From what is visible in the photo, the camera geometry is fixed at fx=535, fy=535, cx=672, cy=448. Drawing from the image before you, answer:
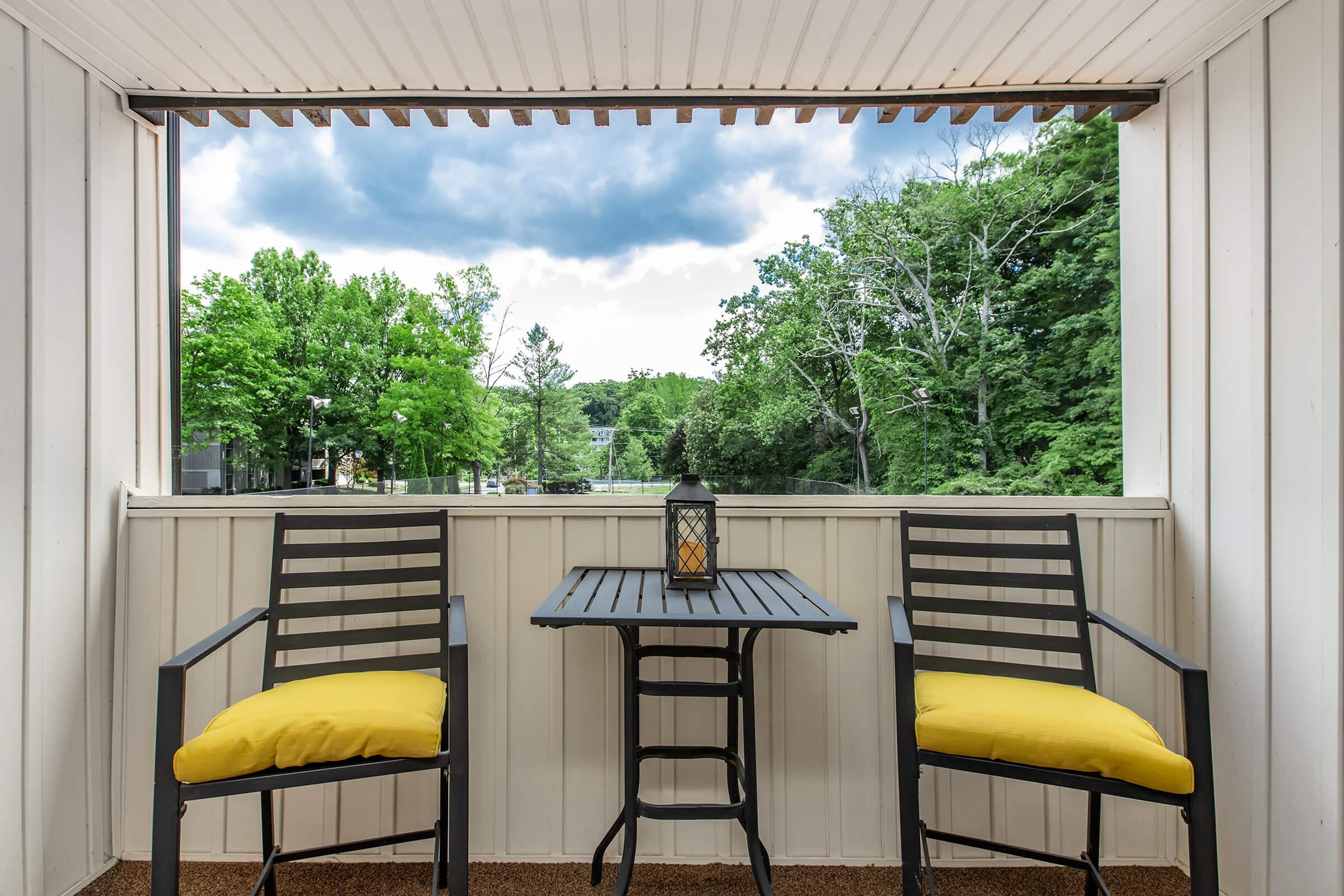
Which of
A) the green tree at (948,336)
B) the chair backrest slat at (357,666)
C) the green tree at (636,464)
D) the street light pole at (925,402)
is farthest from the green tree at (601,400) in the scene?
the street light pole at (925,402)

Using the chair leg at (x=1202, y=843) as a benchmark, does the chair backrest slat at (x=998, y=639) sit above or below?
above

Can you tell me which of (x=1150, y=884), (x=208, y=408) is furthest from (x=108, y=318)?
(x=1150, y=884)

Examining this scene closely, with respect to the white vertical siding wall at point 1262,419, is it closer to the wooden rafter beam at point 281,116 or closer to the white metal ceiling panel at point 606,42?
the white metal ceiling panel at point 606,42

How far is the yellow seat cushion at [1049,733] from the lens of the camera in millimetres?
1085

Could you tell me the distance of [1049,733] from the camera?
1.15m

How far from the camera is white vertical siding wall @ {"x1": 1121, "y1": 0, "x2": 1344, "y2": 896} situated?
4.17 ft

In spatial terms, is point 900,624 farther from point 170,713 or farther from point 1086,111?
→ point 1086,111

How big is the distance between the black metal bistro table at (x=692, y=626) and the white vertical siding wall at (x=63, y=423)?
4.66 ft

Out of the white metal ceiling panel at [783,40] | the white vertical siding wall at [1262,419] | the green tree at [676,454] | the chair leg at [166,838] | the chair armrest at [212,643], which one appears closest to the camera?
the chair leg at [166,838]

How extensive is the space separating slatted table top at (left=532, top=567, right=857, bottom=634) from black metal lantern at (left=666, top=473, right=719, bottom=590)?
0.05m

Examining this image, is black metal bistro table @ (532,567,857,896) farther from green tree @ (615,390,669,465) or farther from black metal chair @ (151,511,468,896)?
green tree @ (615,390,669,465)

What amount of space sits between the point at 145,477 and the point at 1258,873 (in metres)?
3.51

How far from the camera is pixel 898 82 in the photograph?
169 cm

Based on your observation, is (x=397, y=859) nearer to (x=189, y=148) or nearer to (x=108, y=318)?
(x=108, y=318)
